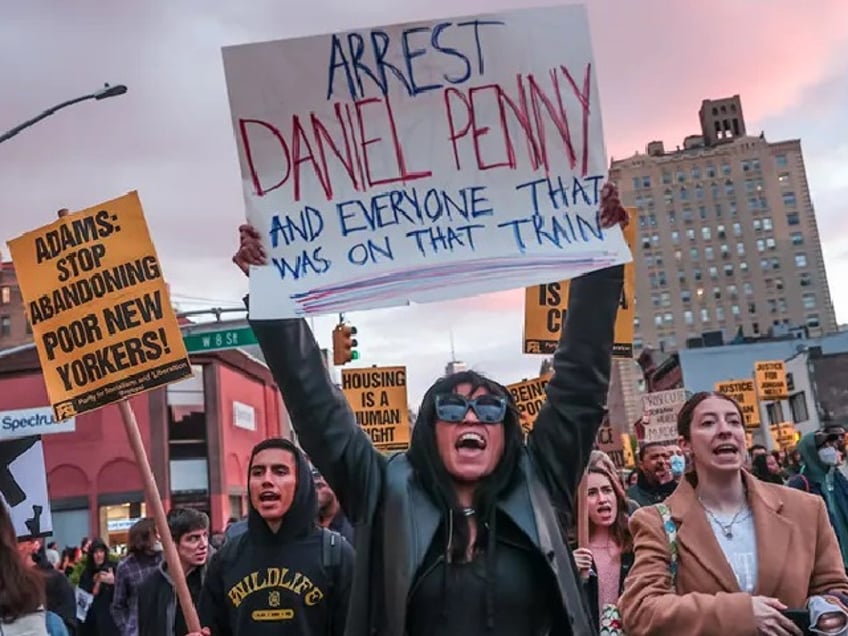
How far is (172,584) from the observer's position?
19.9 ft

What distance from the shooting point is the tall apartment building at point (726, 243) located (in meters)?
120

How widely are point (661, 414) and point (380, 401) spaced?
12.7ft

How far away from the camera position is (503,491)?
9.62ft

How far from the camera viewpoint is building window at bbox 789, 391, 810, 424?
55356mm

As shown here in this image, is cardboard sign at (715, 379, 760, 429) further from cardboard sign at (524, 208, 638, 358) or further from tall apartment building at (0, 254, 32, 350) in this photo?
tall apartment building at (0, 254, 32, 350)

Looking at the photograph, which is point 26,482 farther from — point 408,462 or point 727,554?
point 727,554

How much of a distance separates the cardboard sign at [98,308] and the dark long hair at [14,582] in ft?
5.76

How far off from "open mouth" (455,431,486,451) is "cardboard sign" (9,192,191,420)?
2798mm

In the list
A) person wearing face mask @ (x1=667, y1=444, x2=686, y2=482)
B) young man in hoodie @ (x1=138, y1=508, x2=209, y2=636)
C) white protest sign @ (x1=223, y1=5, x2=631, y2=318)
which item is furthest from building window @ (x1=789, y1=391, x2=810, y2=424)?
white protest sign @ (x1=223, y1=5, x2=631, y2=318)

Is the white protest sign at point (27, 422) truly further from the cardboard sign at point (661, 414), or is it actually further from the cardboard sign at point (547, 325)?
the cardboard sign at point (547, 325)

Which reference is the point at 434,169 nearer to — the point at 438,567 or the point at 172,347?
the point at 438,567

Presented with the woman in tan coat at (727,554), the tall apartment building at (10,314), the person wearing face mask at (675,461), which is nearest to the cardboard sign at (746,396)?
the person wearing face mask at (675,461)

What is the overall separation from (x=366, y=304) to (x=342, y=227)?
1.04ft

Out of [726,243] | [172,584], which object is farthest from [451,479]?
[726,243]
